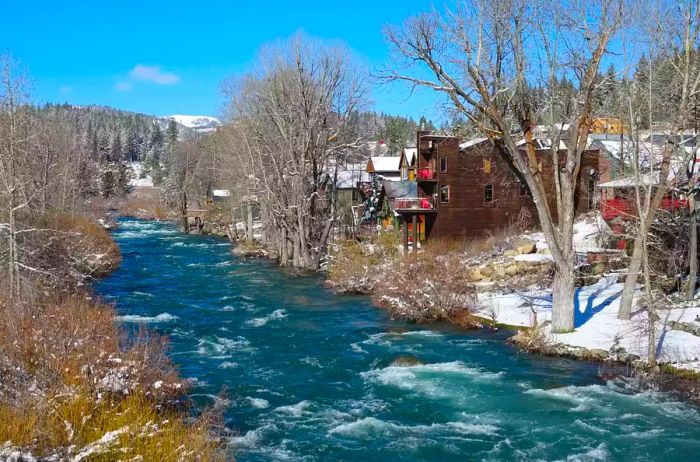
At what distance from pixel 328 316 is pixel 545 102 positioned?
11.0 metres

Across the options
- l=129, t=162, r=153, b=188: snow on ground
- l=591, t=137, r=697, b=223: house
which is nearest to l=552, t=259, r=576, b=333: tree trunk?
l=591, t=137, r=697, b=223: house

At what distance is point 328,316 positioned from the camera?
23406 millimetres

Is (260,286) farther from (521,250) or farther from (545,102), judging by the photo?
(545,102)

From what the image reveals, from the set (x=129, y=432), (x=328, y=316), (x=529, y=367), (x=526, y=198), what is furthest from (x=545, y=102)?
(x=526, y=198)

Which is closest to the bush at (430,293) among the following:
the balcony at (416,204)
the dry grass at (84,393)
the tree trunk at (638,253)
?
the tree trunk at (638,253)

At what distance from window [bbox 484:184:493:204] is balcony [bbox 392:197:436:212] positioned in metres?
3.60

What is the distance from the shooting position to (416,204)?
39.2 m

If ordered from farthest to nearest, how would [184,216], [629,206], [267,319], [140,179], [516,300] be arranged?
[140,179] < [184,216] < [629,206] < [516,300] < [267,319]

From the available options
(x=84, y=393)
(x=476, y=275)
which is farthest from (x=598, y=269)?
(x=84, y=393)

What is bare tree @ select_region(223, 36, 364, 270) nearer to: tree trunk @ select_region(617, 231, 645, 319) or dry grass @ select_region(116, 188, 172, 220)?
tree trunk @ select_region(617, 231, 645, 319)

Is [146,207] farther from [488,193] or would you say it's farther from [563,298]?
[563,298]

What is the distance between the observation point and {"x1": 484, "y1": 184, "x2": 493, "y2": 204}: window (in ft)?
132

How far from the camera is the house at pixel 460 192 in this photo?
39000 mm

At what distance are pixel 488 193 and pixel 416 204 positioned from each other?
16.2 ft
